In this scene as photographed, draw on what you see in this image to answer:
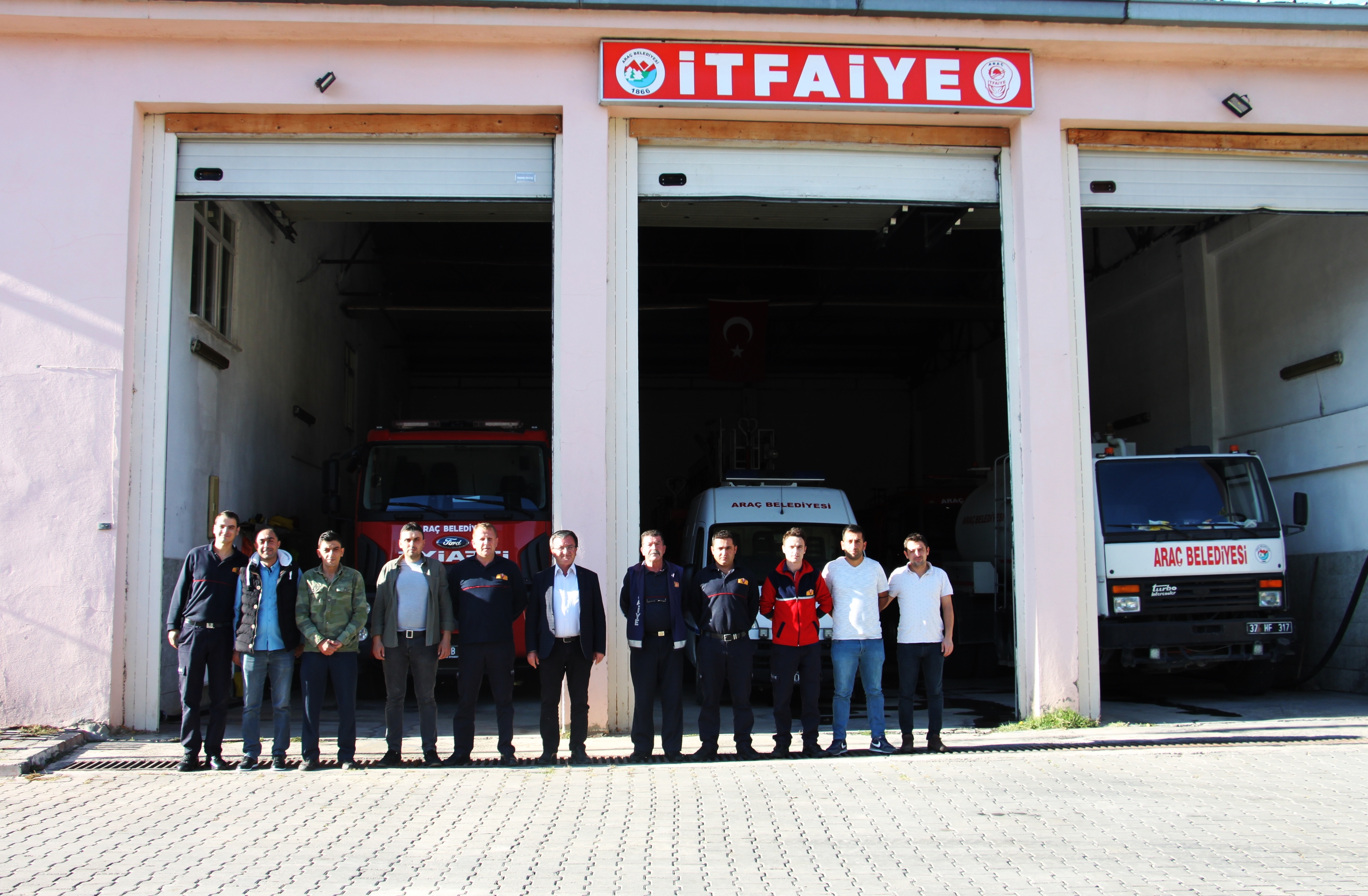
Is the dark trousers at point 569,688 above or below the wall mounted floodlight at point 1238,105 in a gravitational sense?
below

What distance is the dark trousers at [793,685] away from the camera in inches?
303

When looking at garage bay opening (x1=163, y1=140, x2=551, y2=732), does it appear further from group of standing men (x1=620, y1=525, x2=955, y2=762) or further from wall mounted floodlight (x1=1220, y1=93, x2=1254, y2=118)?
wall mounted floodlight (x1=1220, y1=93, x2=1254, y2=118)

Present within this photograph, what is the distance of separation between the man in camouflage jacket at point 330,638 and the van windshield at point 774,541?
15.7ft

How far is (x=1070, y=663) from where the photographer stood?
9078 mm

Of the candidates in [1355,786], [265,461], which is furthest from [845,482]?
[1355,786]

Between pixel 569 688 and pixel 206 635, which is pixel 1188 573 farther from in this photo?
pixel 206 635

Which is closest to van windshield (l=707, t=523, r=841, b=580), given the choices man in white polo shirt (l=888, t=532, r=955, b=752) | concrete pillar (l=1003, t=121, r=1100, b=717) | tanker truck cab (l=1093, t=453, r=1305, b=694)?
concrete pillar (l=1003, t=121, r=1100, b=717)

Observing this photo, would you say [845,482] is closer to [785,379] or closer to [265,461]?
[785,379]

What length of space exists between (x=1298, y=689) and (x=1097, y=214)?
5.54 m

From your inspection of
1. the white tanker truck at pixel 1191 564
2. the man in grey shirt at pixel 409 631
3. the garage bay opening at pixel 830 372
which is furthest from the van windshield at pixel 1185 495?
the man in grey shirt at pixel 409 631

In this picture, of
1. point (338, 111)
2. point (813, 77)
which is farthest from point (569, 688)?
point (813, 77)

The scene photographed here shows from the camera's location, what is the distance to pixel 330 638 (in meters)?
7.25

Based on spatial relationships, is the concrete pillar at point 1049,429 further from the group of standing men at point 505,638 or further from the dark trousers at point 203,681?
the dark trousers at point 203,681

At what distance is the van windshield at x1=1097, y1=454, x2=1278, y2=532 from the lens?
34.1 ft
